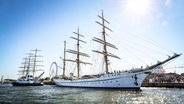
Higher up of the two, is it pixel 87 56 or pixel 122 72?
pixel 87 56

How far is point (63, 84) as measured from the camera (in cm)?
6956

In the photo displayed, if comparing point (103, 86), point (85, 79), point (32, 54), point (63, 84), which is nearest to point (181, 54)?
point (103, 86)

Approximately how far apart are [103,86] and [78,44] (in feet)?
95.4

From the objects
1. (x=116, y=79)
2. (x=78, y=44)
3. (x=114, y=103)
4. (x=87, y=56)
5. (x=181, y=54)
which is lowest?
(x=114, y=103)

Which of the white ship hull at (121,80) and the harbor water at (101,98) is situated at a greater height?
the white ship hull at (121,80)

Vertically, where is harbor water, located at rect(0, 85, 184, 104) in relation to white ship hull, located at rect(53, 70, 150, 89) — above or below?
below

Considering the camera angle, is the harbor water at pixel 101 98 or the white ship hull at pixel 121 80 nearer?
the harbor water at pixel 101 98

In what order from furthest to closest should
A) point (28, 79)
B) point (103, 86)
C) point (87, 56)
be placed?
point (28, 79) → point (87, 56) → point (103, 86)

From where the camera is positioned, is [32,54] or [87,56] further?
[32,54]

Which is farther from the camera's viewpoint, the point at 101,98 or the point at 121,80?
the point at 121,80

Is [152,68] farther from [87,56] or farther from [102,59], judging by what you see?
[87,56]

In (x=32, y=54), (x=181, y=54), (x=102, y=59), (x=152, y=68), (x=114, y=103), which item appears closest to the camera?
(x=114, y=103)

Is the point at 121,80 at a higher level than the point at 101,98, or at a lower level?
higher

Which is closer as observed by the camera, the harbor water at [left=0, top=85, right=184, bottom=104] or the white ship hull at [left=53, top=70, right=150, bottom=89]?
the harbor water at [left=0, top=85, right=184, bottom=104]
